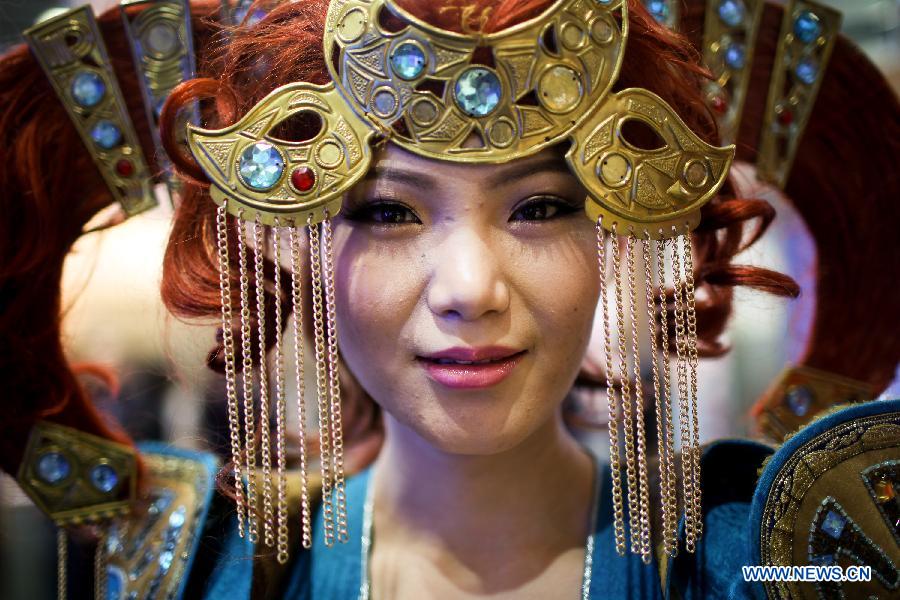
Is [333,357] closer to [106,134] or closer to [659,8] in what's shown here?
[106,134]

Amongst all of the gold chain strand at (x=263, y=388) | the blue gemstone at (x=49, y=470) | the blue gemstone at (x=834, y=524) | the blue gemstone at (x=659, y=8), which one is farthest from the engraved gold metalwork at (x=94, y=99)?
the blue gemstone at (x=834, y=524)

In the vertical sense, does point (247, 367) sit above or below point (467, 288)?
below

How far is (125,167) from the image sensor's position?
1365 millimetres

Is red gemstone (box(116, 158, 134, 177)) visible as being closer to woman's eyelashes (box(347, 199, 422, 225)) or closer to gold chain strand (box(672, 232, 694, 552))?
woman's eyelashes (box(347, 199, 422, 225))

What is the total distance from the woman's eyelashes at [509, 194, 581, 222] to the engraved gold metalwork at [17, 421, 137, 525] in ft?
2.37

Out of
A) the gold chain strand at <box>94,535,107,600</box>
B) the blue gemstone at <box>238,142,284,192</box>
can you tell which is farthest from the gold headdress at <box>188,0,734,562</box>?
the gold chain strand at <box>94,535,107,600</box>

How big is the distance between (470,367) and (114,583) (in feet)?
2.14

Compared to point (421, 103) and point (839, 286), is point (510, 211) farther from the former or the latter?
point (839, 286)

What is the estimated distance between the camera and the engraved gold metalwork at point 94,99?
4.30 feet

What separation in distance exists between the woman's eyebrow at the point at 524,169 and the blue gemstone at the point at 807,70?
556 millimetres

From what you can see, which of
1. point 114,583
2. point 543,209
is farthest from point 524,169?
point 114,583

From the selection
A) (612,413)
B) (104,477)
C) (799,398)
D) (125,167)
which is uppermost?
(125,167)

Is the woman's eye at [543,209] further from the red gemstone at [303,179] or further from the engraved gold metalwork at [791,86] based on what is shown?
the engraved gold metalwork at [791,86]

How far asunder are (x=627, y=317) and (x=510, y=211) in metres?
0.97
